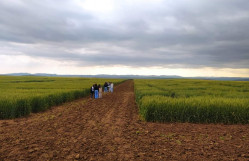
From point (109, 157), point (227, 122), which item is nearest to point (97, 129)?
point (109, 157)

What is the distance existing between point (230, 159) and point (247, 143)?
6.39 ft

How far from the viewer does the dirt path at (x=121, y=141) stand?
520 centimetres

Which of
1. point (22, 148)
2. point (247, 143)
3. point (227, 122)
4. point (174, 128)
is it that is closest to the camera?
point (22, 148)

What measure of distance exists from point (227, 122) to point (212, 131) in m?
2.27

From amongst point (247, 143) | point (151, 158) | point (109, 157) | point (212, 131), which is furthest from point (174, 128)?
point (109, 157)

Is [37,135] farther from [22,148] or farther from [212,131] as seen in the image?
[212,131]

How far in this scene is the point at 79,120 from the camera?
9.78 meters

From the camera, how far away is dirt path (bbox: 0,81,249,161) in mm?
5203

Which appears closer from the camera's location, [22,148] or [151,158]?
[151,158]

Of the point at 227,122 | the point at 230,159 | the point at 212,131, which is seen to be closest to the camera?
the point at 230,159

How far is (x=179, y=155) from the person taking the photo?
523cm

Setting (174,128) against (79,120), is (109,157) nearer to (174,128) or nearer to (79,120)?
(174,128)

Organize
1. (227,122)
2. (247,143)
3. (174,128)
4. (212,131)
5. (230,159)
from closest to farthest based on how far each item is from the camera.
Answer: (230,159) → (247,143) → (212,131) → (174,128) → (227,122)

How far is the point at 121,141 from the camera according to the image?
6.41 m
